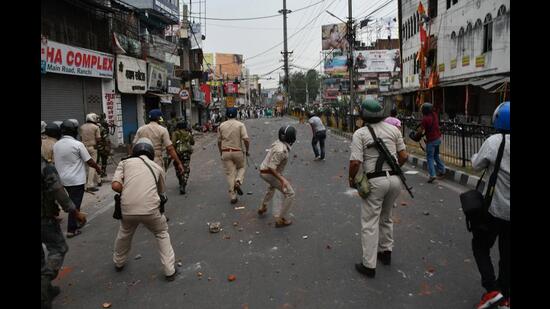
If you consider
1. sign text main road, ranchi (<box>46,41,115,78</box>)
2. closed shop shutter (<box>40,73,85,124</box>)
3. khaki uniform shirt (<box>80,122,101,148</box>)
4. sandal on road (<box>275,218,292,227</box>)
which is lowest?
sandal on road (<box>275,218,292,227</box>)

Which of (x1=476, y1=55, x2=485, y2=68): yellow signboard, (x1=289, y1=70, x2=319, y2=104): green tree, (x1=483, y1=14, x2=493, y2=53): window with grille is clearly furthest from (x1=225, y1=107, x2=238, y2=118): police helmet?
(x1=289, y1=70, x2=319, y2=104): green tree

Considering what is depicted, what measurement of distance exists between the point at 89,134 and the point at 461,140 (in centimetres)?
870

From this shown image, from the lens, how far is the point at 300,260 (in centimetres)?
477

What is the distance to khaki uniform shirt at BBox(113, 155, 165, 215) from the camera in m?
4.18

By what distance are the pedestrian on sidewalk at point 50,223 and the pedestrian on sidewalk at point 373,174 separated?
9.14ft

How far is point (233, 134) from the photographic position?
7590 millimetres

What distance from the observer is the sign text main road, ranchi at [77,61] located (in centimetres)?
1290

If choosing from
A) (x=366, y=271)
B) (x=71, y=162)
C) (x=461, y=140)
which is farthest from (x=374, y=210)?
(x=461, y=140)

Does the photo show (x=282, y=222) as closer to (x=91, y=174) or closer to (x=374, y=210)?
(x=374, y=210)

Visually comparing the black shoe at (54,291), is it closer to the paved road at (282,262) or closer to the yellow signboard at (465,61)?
the paved road at (282,262)

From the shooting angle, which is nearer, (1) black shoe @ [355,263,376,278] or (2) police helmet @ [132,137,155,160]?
(1) black shoe @ [355,263,376,278]

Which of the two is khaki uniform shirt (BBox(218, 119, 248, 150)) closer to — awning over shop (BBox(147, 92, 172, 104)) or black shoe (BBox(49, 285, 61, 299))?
black shoe (BBox(49, 285, 61, 299))

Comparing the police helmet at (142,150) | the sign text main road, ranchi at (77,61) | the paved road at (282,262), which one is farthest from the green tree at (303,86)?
the police helmet at (142,150)

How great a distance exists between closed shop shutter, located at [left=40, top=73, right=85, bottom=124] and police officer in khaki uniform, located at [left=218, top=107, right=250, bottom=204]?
7.55 meters
